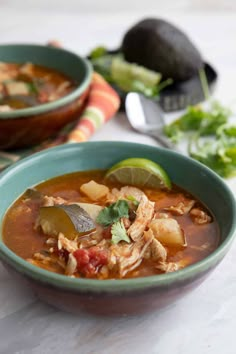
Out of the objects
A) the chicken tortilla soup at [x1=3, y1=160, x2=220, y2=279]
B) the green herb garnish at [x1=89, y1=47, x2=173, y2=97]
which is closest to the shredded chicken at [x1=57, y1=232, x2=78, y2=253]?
the chicken tortilla soup at [x1=3, y1=160, x2=220, y2=279]

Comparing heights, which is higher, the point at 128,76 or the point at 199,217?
the point at 199,217

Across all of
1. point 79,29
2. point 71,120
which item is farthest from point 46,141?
point 79,29

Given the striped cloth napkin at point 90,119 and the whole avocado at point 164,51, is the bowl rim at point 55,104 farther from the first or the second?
the whole avocado at point 164,51

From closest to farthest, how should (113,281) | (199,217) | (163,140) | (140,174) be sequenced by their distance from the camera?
1. (113,281)
2. (199,217)
3. (140,174)
4. (163,140)

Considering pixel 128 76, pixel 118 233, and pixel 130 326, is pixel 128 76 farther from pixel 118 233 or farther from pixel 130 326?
pixel 130 326

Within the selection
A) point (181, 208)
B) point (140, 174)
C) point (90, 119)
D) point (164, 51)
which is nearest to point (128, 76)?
point (164, 51)

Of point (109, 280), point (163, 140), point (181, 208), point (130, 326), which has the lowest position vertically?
point (163, 140)

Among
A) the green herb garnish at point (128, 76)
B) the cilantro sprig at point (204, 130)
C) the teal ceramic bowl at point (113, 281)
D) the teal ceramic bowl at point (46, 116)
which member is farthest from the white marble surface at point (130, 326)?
the green herb garnish at point (128, 76)
